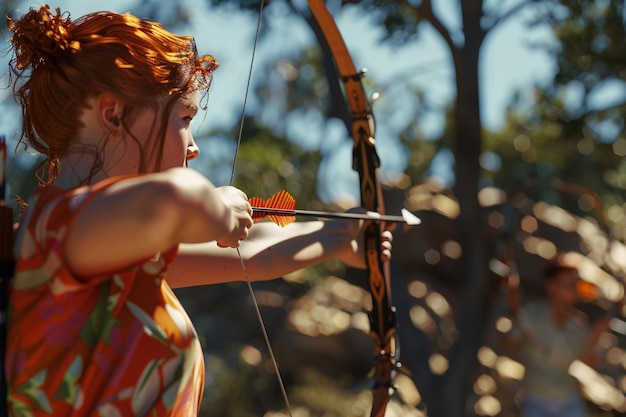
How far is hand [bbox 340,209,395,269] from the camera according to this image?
175 centimetres

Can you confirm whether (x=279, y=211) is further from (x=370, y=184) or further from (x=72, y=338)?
(x=370, y=184)

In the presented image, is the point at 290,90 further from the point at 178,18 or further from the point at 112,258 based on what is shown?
the point at 112,258

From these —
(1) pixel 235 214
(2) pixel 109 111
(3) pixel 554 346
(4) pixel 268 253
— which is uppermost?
(2) pixel 109 111

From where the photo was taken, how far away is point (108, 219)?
979mm

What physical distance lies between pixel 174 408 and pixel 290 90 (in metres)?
7.30

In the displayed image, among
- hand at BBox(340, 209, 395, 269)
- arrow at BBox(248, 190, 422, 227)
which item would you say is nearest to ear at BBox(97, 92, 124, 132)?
arrow at BBox(248, 190, 422, 227)

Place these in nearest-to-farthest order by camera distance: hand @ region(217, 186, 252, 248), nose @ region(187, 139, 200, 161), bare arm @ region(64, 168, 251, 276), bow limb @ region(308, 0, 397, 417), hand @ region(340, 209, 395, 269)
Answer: bare arm @ region(64, 168, 251, 276) → hand @ region(217, 186, 252, 248) → nose @ region(187, 139, 200, 161) → hand @ region(340, 209, 395, 269) → bow limb @ region(308, 0, 397, 417)

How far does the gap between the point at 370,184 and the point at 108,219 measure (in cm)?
111

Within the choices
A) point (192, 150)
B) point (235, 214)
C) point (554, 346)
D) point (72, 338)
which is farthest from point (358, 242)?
point (554, 346)

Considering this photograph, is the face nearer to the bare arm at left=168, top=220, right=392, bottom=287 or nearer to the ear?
the ear

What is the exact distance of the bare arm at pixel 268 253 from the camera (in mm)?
1448

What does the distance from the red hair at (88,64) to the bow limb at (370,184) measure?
83 centimetres

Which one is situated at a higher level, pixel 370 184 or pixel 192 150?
pixel 192 150

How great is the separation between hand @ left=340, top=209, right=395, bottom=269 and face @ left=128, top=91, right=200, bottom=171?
561mm
